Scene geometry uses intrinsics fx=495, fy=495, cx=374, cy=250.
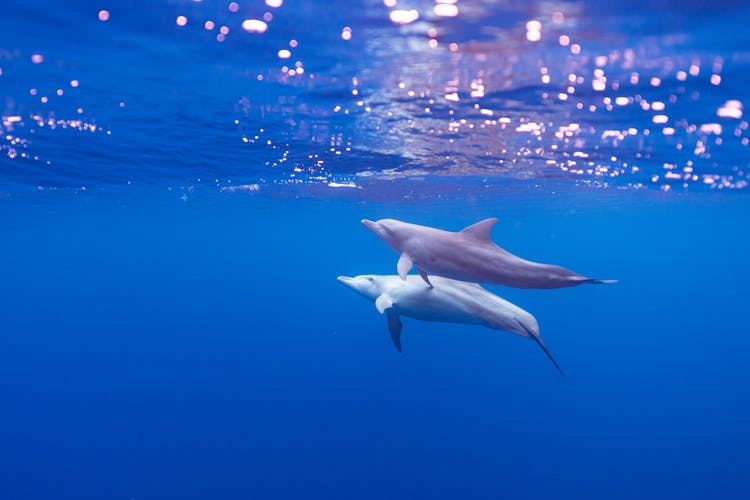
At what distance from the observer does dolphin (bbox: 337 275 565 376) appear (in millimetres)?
7664

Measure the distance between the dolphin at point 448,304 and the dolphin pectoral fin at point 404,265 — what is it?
103 cm

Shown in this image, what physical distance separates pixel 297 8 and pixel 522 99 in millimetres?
6044

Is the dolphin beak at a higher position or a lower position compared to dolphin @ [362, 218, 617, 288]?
higher

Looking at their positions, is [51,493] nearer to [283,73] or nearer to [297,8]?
[283,73]

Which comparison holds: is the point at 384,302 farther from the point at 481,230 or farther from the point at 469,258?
the point at 481,230

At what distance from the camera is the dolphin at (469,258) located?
580cm

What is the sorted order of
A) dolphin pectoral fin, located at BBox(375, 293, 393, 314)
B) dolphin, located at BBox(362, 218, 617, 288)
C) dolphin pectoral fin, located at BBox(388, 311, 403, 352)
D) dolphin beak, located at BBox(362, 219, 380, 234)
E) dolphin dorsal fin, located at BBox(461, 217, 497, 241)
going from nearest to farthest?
dolphin, located at BBox(362, 218, 617, 288) < dolphin dorsal fin, located at BBox(461, 217, 497, 241) < dolphin beak, located at BBox(362, 219, 380, 234) < dolphin pectoral fin, located at BBox(375, 293, 393, 314) < dolphin pectoral fin, located at BBox(388, 311, 403, 352)

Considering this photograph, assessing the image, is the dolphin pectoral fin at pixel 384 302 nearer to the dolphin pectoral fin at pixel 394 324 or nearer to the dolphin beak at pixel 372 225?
the dolphin pectoral fin at pixel 394 324

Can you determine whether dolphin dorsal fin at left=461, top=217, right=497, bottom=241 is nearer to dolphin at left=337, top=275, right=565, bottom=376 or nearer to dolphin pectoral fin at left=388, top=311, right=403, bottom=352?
dolphin at left=337, top=275, right=565, bottom=376

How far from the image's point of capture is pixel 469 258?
6363mm

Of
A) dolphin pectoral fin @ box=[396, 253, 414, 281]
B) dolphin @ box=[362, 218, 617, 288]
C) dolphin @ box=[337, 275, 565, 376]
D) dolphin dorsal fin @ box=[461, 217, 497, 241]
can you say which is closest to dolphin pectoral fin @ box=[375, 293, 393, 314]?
dolphin @ box=[337, 275, 565, 376]

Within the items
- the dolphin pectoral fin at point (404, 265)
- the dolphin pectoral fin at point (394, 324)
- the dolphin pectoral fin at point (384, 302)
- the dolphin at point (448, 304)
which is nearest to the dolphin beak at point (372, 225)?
the dolphin pectoral fin at point (404, 265)

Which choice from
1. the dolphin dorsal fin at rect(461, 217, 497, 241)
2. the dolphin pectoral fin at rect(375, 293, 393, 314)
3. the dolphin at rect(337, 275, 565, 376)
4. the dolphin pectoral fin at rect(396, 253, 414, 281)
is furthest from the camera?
the dolphin pectoral fin at rect(375, 293, 393, 314)

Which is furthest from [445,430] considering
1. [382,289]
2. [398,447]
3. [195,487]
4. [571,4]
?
[571,4]
